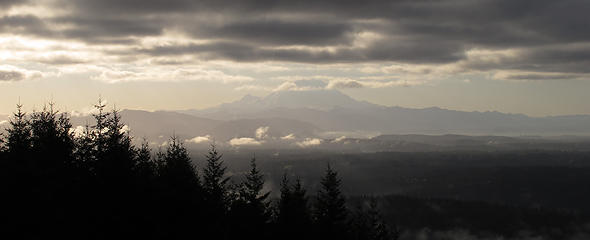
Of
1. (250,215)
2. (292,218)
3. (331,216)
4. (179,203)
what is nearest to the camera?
(179,203)

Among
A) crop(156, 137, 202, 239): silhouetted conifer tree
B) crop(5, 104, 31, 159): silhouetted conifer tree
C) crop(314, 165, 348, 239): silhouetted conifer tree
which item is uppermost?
crop(5, 104, 31, 159): silhouetted conifer tree

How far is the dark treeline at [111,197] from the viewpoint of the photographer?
101 feet

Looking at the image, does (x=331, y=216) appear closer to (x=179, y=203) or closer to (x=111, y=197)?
(x=179, y=203)

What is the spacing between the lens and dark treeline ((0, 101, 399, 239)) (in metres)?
30.9

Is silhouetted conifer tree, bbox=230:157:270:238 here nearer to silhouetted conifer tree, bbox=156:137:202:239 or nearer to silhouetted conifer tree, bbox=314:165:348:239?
silhouetted conifer tree, bbox=156:137:202:239

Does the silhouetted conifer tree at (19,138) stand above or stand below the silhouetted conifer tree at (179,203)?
above

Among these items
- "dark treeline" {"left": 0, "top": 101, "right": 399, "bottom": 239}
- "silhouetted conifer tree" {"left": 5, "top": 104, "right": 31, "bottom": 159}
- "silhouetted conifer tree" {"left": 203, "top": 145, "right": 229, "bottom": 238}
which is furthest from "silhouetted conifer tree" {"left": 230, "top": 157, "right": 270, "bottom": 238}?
"silhouetted conifer tree" {"left": 5, "top": 104, "right": 31, "bottom": 159}

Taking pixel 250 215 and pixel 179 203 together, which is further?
pixel 250 215

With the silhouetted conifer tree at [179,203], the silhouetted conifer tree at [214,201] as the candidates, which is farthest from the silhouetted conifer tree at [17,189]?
the silhouetted conifer tree at [214,201]

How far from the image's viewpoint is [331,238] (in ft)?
162

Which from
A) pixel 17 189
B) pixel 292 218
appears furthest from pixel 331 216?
pixel 17 189

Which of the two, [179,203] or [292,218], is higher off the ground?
[179,203]

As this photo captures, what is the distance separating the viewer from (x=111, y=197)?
31.6 meters

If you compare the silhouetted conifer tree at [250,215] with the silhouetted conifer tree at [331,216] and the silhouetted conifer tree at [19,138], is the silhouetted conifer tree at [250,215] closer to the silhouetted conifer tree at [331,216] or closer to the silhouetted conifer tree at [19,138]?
the silhouetted conifer tree at [331,216]
